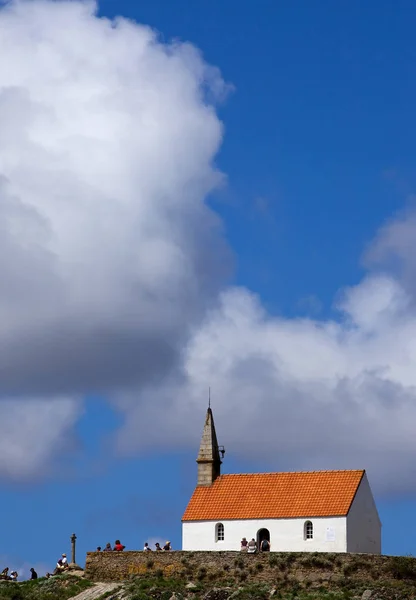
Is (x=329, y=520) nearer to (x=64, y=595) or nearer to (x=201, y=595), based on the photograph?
(x=201, y=595)

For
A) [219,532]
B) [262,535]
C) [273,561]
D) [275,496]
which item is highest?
[275,496]

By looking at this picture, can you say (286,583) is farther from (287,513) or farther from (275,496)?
(275,496)

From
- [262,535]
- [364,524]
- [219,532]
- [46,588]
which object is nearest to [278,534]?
[262,535]

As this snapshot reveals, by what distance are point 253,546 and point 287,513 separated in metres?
3.34

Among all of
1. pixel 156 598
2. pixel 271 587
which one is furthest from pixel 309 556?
pixel 156 598

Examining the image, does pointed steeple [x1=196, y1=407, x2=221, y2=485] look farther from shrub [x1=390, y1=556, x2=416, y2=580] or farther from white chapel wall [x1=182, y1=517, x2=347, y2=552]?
shrub [x1=390, y1=556, x2=416, y2=580]

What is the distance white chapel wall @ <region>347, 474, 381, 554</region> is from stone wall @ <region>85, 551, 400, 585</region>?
3.41 metres

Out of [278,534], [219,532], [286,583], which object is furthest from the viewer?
[219,532]

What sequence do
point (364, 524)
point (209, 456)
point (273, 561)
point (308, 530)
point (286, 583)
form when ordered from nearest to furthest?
point (286, 583) < point (273, 561) < point (308, 530) < point (364, 524) < point (209, 456)

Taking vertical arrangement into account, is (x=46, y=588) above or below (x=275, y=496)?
below

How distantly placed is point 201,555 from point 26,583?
456 inches

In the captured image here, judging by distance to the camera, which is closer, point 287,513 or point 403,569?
point 403,569

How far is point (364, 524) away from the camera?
104 m

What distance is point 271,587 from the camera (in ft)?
321
